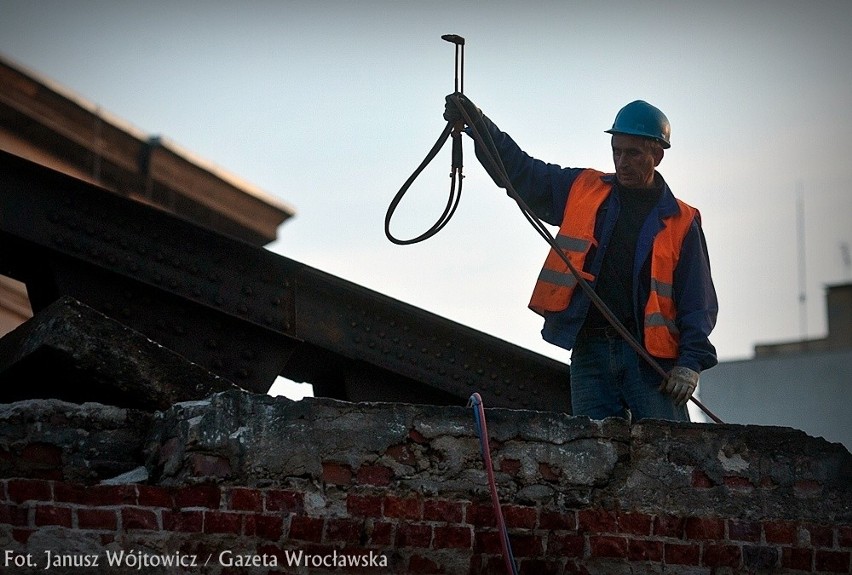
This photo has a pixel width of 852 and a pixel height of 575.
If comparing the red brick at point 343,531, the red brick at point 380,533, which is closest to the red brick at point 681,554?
the red brick at point 380,533

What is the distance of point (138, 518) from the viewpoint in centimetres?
517

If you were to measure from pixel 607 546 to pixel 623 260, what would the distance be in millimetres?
1715

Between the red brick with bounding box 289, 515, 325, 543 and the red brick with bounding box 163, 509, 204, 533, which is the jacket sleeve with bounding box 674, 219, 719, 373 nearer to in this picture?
the red brick with bounding box 289, 515, 325, 543

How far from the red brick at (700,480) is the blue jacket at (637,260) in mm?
825

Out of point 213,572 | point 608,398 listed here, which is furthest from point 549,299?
point 213,572

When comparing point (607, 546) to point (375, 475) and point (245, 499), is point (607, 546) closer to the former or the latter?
point (375, 475)

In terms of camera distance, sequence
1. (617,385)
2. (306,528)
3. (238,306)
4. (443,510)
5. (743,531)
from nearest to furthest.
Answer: (306,528), (443,510), (743,531), (617,385), (238,306)

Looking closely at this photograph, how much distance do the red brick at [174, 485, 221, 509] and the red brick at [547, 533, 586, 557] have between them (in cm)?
138

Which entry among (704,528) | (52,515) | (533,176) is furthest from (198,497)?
(533,176)

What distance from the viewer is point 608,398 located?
22.3 ft

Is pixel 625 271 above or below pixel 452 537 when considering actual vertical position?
above

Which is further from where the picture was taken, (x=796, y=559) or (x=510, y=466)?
(x=796, y=559)

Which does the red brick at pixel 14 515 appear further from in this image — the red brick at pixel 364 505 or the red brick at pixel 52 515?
the red brick at pixel 364 505

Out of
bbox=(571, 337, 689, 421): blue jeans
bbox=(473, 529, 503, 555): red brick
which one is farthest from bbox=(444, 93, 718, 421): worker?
bbox=(473, 529, 503, 555): red brick
